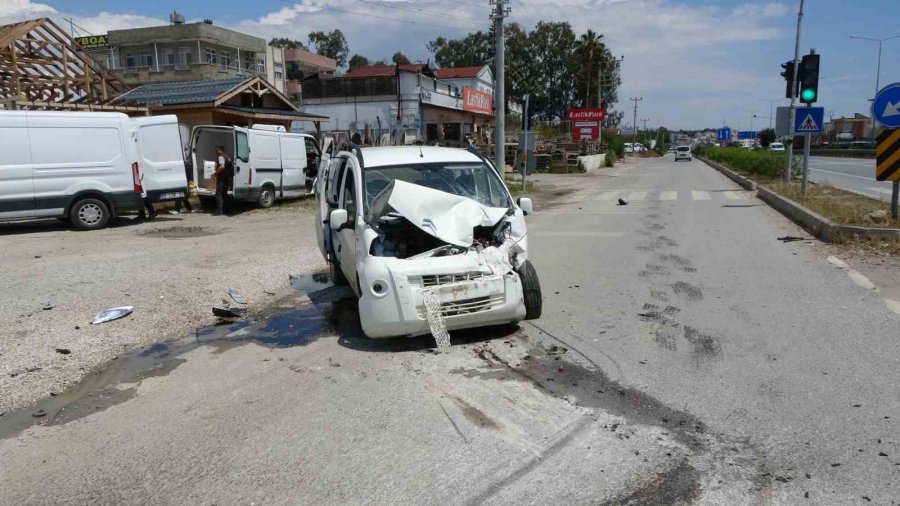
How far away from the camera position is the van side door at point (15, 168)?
1172 cm

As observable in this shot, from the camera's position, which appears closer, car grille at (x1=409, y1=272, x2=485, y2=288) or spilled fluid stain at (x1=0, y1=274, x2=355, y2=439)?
spilled fluid stain at (x1=0, y1=274, x2=355, y2=439)

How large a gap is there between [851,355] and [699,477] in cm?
274

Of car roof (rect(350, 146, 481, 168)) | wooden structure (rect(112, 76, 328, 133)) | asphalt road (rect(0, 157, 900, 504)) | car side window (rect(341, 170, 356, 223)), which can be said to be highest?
wooden structure (rect(112, 76, 328, 133))

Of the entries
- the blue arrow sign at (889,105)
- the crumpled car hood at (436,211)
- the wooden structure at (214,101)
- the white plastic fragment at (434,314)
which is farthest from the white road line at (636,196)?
the white plastic fragment at (434,314)

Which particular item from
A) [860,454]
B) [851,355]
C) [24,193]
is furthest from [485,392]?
[24,193]

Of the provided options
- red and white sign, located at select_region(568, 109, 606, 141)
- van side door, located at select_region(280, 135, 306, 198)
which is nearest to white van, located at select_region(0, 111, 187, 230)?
van side door, located at select_region(280, 135, 306, 198)

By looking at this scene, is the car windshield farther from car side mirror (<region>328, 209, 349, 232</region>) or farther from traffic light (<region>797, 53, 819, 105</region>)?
traffic light (<region>797, 53, 819, 105</region>)

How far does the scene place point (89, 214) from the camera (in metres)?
12.8

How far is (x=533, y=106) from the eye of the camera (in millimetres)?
93000

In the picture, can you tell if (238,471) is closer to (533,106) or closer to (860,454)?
(860,454)

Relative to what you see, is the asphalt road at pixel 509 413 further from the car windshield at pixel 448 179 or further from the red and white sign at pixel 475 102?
the red and white sign at pixel 475 102

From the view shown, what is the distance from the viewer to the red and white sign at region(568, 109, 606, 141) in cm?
5384

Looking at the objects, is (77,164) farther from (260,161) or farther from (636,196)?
(636,196)

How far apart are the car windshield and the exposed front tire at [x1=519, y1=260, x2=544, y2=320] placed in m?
1.01
